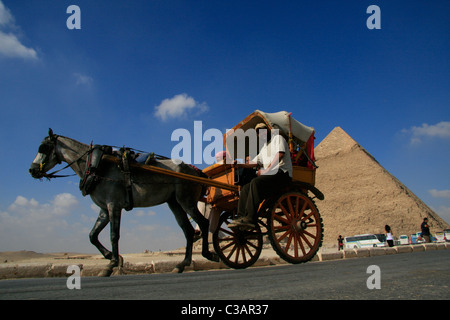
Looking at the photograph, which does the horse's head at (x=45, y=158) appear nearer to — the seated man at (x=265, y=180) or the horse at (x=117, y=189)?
the horse at (x=117, y=189)

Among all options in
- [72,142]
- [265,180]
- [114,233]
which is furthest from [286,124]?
[72,142]

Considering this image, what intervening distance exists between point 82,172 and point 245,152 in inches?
112

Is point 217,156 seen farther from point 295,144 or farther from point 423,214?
point 423,214

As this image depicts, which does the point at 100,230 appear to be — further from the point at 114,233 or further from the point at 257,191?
the point at 257,191

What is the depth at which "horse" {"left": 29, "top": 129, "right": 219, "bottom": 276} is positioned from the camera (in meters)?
5.39

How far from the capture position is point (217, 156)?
6047 millimetres

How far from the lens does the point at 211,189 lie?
6277mm

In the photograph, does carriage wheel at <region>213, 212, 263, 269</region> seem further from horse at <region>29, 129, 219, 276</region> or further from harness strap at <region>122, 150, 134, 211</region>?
harness strap at <region>122, 150, 134, 211</region>

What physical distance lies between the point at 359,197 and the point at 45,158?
327 feet

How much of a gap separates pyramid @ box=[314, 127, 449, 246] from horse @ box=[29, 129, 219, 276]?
2567 inches

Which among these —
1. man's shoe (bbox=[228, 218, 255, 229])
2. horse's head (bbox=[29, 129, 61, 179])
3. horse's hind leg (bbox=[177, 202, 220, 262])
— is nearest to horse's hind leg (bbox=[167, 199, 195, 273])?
horse's hind leg (bbox=[177, 202, 220, 262])

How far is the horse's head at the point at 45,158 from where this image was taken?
5496 mm

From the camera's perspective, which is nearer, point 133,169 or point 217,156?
point 133,169
